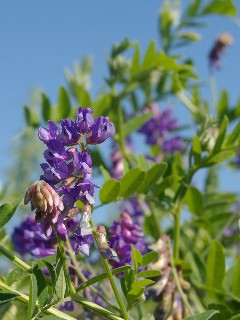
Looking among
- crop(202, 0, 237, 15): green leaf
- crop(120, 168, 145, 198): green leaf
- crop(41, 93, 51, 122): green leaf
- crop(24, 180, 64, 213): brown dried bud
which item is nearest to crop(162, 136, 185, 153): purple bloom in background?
crop(202, 0, 237, 15): green leaf

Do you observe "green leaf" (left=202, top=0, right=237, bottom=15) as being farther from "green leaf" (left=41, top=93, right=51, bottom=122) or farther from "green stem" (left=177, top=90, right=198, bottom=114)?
"green leaf" (left=41, top=93, right=51, bottom=122)

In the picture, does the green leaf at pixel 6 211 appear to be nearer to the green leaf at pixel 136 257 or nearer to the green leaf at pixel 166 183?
the green leaf at pixel 136 257

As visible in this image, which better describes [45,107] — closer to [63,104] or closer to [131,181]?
[63,104]

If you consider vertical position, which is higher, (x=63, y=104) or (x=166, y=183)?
(x=63, y=104)

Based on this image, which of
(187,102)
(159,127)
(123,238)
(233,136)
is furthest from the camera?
(159,127)

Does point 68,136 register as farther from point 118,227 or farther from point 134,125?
point 134,125

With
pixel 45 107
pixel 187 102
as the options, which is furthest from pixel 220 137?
pixel 187 102

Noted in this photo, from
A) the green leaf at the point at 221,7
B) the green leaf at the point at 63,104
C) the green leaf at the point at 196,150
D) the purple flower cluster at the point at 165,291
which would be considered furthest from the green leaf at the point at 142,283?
the green leaf at the point at 221,7

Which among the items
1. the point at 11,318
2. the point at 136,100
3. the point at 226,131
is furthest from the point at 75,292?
the point at 136,100
